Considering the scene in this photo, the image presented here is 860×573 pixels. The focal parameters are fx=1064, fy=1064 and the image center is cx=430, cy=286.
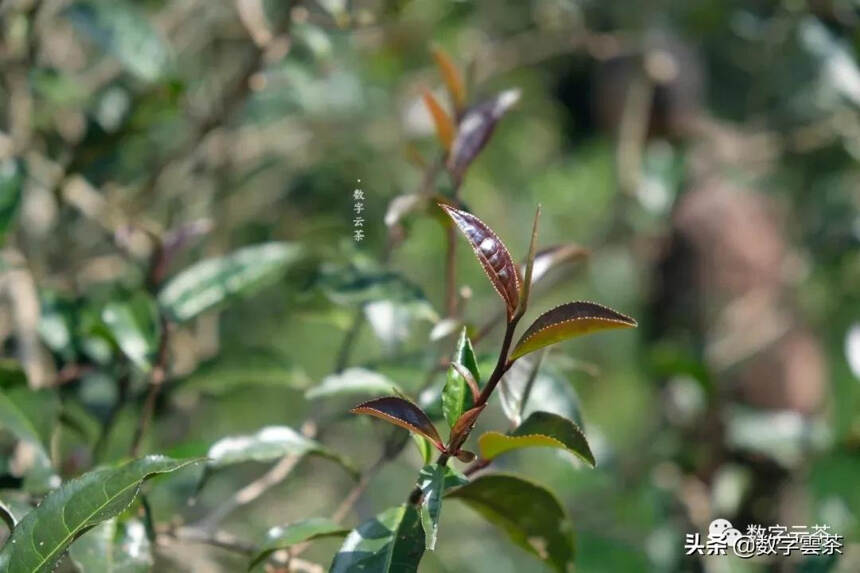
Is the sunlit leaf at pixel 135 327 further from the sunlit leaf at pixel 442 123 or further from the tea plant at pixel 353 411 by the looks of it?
the sunlit leaf at pixel 442 123

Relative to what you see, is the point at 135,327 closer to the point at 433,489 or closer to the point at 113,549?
the point at 113,549

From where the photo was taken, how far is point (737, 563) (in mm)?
1554

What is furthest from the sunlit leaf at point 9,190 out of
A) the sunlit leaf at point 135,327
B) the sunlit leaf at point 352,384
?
the sunlit leaf at point 352,384

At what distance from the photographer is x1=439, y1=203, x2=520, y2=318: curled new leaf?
2.20ft

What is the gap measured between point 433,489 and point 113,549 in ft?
0.89

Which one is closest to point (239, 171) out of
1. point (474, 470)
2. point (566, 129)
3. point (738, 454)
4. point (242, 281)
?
point (242, 281)

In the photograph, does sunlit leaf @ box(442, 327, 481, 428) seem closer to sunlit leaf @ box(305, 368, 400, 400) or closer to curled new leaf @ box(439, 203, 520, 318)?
curled new leaf @ box(439, 203, 520, 318)

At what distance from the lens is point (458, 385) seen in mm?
734

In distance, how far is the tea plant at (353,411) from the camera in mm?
683

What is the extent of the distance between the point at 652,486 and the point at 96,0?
0.99 metres

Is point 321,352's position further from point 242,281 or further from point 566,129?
point 242,281

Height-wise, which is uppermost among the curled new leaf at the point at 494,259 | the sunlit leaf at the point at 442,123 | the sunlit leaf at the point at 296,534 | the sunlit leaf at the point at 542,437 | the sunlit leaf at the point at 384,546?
the curled new leaf at the point at 494,259

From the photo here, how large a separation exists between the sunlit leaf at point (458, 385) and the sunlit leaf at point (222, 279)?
36cm

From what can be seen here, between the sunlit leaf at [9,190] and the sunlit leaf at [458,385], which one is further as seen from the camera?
the sunlit leaf at [9,190]
